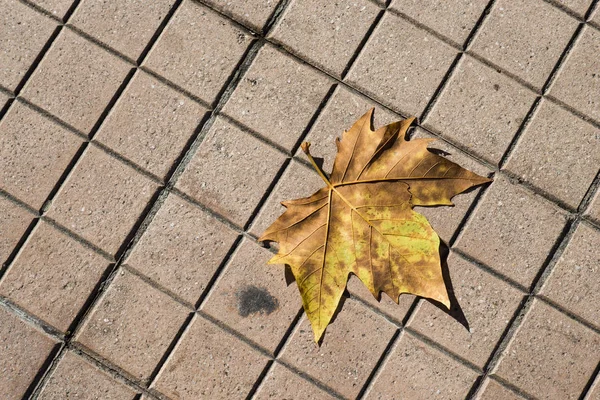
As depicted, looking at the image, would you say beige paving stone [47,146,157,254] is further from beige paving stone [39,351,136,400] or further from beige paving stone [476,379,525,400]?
beige paving stone [476,379,525,400]

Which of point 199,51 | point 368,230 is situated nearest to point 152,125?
point 199,51

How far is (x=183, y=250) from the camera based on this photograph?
2.24 meters

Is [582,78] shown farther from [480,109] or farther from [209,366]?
[209,366]

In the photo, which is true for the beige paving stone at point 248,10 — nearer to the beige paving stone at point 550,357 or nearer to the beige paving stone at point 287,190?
the beige paving stone at point 287,190

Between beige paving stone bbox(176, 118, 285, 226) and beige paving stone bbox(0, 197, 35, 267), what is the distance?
1.96 ft

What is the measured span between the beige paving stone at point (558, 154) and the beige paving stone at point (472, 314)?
42 centimetres

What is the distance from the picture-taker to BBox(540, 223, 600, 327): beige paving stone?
7.29 feet

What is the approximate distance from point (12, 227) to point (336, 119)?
1303mm

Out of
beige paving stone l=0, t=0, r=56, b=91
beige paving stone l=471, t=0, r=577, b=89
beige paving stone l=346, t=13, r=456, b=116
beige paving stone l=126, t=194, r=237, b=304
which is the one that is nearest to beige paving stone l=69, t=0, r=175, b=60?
beige paving stone l=0, t=0, r=56, b=91

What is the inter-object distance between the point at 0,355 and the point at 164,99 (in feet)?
3.77

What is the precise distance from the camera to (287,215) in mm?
2111

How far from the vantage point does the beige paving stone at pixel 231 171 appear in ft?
7.38

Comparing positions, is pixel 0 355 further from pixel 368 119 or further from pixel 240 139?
pixel 368 119

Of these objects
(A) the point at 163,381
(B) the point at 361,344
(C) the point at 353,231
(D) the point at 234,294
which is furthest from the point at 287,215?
(A) the point at 163,381
